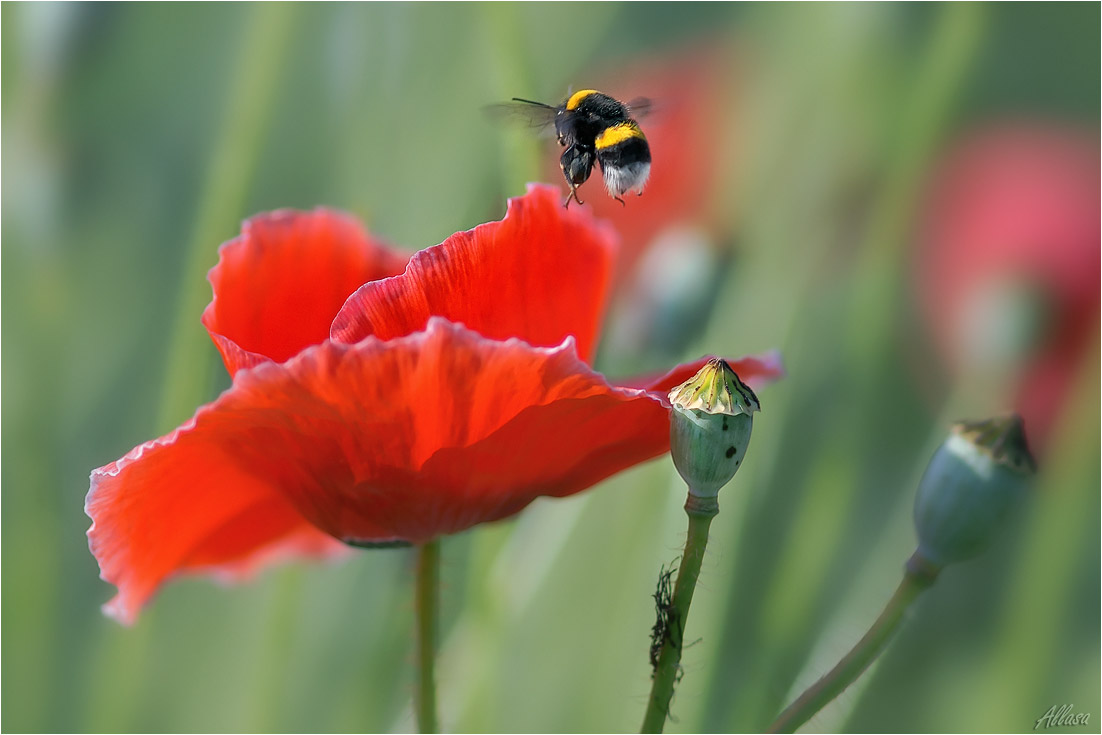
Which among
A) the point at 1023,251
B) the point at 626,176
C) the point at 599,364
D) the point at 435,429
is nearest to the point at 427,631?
the point at 435,429

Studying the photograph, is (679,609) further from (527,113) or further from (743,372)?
(527,113)

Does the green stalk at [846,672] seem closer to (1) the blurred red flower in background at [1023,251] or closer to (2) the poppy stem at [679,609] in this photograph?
(2) the poppy stem at [679,609]

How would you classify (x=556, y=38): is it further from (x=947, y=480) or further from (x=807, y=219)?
(x=947, y=480)

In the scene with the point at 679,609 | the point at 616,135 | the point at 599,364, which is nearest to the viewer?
the point at 679,609

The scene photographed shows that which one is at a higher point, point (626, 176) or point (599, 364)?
point (626, 176)

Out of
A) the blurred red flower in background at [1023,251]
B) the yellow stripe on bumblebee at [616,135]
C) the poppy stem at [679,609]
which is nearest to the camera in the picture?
the poppy stem at [679,609]

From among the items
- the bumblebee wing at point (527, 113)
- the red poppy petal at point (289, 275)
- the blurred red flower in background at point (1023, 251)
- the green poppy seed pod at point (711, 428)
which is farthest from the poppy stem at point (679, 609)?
the blurred red flower in background at point (1023, 251)
